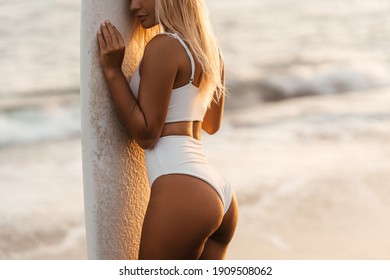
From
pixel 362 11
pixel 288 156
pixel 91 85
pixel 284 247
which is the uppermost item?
pixel 91 85

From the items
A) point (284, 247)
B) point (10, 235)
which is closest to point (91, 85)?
point (284, 247)

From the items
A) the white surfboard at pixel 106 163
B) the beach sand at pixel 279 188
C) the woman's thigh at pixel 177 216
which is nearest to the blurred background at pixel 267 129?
the beach sand at pixel 279 188

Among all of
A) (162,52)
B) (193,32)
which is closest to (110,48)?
(162,52)

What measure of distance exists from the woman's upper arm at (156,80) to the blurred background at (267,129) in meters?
2.33

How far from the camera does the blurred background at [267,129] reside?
17.2 ft

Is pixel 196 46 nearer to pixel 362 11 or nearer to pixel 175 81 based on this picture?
pixel 175 81

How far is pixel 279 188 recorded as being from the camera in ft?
19.8

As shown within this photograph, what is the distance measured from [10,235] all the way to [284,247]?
180 cm

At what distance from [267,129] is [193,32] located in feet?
17.9

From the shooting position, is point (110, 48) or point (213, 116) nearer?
point (110, 48)

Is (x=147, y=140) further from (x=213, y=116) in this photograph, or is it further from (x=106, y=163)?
(x=213, y=116)

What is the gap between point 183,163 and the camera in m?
2.72

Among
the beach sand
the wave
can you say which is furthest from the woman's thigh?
the wave

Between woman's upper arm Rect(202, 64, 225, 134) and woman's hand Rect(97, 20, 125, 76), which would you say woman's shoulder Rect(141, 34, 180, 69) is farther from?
woman's upper arm Rect(202, 64, 225, 134)
